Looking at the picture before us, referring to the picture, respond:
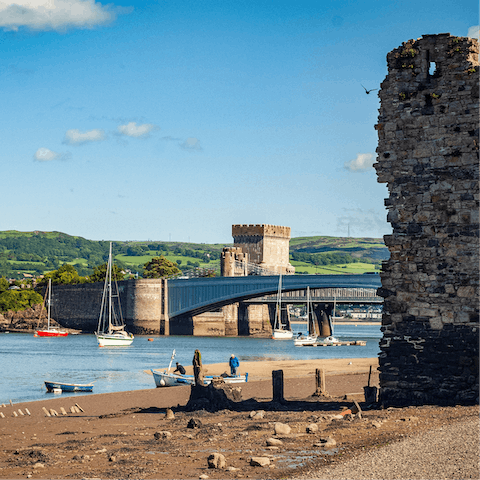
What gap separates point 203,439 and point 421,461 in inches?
184

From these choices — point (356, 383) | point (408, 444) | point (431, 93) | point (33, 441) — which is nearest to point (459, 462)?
point (408, 444)

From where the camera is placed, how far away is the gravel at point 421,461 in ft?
29.4

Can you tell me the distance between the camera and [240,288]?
7956 cm

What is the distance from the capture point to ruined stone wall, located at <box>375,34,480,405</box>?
1345 centimetres

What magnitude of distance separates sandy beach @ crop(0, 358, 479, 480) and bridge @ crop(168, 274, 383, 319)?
180 feet

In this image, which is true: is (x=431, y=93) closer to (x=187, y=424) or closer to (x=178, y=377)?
(x=187, y=424)

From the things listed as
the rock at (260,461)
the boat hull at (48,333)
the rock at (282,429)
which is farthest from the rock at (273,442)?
the boat hull at (48,333)

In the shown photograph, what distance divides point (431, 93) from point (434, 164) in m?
1.31

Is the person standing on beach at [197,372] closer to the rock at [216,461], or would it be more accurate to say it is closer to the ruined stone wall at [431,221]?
the ruined stone wall at [431,221]

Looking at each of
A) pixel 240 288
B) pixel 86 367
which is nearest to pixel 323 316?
pixel 240 288

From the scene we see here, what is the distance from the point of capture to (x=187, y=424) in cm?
1509

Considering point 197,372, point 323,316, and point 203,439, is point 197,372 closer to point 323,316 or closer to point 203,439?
point 203,439

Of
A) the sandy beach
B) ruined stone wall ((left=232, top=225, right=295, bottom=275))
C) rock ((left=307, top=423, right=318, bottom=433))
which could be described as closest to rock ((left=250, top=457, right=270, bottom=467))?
the sandy beach

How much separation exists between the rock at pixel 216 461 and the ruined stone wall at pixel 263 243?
314ft
